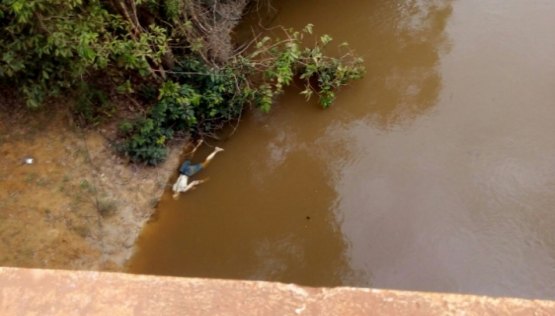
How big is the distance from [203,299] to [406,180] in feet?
11.5

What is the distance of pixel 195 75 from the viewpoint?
5.19m

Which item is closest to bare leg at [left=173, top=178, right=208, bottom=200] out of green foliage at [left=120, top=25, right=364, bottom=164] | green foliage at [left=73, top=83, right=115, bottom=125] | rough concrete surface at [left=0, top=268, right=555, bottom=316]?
green foliage at [left=120, top=25, right=364, bottom=164]

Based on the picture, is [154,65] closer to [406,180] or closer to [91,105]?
[91,105]

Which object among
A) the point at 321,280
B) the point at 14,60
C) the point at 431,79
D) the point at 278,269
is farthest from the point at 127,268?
the point at 431,79

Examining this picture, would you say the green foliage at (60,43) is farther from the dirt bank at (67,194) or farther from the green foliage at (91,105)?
the dirt bank at (67,194)

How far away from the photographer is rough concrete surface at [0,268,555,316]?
4.18 feet

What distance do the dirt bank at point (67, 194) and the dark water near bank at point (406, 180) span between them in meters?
0.28

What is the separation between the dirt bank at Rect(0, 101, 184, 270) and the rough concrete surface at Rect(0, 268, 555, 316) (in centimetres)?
303

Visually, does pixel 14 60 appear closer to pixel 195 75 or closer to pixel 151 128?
pixel 151 128

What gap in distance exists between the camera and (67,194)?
180 inches

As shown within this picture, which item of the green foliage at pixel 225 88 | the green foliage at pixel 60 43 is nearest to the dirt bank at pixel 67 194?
the green foliage at pixel 225 88

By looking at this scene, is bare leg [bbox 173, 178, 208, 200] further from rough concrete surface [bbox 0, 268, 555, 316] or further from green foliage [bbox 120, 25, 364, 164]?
rough concrete surface [bbox 0, 268, 555, 316]

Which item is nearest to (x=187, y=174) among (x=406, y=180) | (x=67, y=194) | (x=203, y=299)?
(x=67, y=194)

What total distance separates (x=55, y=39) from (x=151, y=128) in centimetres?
127
